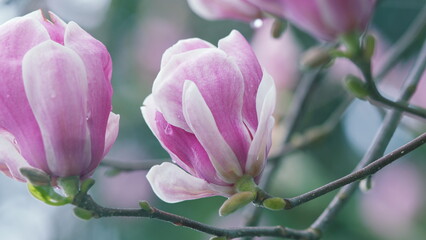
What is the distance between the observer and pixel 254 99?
1.90 ft

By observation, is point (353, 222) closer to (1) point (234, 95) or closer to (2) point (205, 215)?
(2) point (205, 215)

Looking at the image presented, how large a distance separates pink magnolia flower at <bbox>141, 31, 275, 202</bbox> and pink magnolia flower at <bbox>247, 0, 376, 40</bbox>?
81mm

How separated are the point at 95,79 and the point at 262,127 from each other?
14cm

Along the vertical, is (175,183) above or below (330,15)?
below

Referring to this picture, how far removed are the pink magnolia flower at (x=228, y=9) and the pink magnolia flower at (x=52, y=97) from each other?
0.26 meters

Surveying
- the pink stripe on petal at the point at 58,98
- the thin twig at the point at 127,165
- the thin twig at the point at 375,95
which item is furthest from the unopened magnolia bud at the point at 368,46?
the thin twig at the point at 127,165

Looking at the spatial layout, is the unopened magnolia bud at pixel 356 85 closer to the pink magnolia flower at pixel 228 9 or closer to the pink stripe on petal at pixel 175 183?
the pink stripe on petal at pixel 175 183

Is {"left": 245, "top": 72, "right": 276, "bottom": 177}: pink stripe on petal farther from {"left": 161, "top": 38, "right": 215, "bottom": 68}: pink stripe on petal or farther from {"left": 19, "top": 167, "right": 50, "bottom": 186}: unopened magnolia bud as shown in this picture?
{"left": 19, "top": 167, "right": 50, "bottom": 186}: unopened magnolia bud

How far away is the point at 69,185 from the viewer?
55 cm

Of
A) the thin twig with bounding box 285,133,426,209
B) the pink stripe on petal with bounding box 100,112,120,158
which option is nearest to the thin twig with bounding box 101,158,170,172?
the pink stripe on petal with bounding box 100,112,120,158

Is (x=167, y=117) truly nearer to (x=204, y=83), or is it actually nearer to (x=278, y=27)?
(x=204, y=83)

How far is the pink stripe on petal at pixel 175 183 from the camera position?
0.57 metres

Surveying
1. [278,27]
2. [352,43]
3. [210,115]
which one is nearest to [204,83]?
[210,115]

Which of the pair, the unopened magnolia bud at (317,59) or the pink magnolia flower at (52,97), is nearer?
the pink magnolia flower at (52,97)
